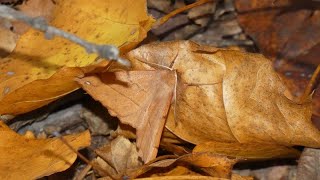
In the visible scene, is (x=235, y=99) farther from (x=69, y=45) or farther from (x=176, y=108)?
(x=69, y=45)

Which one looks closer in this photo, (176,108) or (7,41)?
(176,108)

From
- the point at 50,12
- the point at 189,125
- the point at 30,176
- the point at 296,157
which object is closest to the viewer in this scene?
the point at 30,176

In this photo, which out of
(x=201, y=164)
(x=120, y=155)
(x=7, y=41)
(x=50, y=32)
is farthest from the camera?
(x=7, y=41)

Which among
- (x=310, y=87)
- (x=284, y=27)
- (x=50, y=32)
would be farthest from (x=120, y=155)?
(x=284, y=27)

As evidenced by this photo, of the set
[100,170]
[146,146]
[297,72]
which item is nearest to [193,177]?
[146,146]

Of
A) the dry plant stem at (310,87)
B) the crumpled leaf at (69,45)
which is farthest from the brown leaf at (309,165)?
the crumpled leaf at (69,45)

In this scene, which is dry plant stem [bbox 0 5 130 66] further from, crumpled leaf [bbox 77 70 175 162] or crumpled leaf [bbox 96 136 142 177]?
crumpled leaf [bbox 96 136 142 177]

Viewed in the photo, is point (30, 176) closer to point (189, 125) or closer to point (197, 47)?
point (189, 125)

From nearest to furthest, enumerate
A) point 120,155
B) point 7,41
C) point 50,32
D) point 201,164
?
point 50,32
point 201,164
point 120,155
point 7,41
